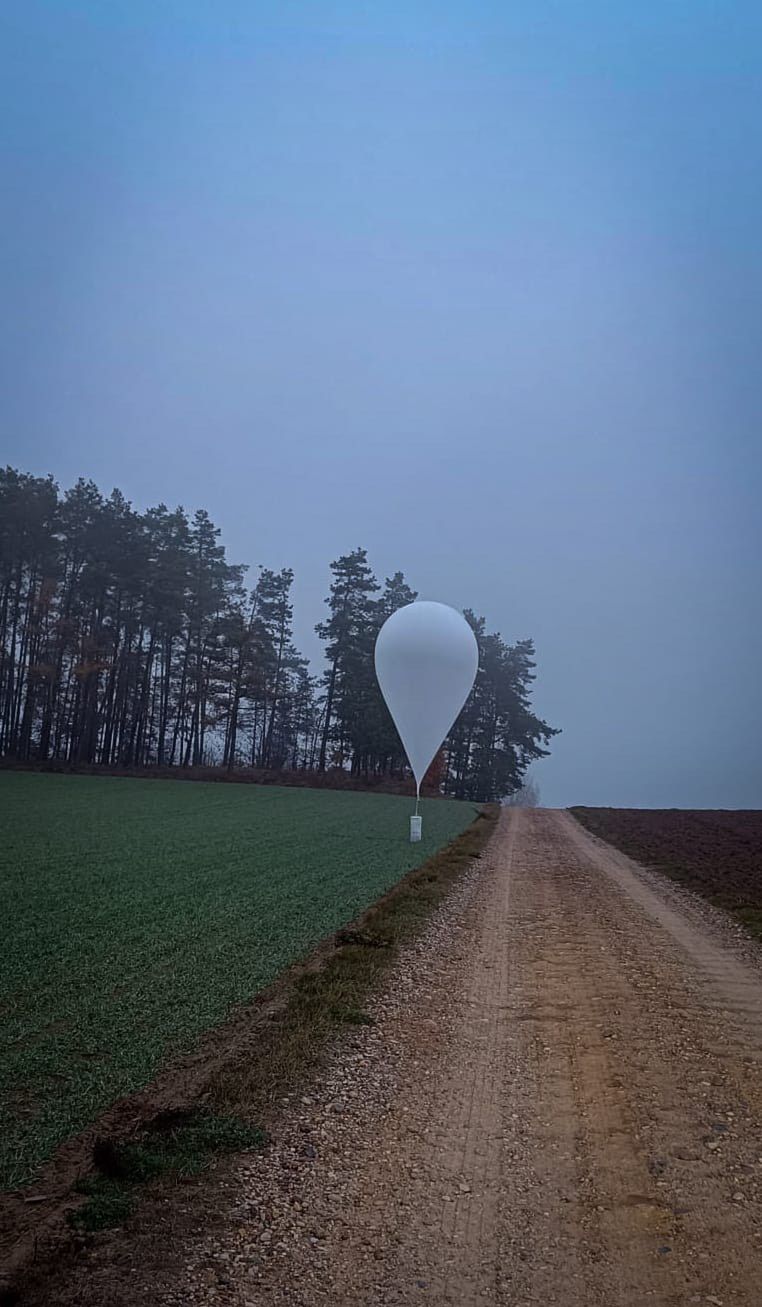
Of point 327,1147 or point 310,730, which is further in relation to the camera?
point 310,730

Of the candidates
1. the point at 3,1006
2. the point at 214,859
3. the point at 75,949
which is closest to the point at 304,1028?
the point at 3,1006

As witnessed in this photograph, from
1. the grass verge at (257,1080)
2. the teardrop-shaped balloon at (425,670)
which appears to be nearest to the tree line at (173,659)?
the teardrop-shaped balloon at (425,670)

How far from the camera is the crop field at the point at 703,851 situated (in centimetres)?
1481

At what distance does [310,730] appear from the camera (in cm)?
7206

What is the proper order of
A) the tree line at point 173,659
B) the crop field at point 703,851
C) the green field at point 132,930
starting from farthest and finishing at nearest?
the tree line at point 173,659, the crop field at point 703,851, the green field at point 132,930

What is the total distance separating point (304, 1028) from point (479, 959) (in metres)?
3.49

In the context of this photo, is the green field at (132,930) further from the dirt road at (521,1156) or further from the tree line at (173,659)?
the tree line at (173,659)

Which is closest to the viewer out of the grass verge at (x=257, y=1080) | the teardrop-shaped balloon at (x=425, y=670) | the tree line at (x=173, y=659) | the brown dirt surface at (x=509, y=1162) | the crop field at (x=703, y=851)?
the brown dirt surface at (x=509, y=1162)

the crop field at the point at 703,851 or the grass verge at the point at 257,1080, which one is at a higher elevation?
the crop field at the point at 703,851

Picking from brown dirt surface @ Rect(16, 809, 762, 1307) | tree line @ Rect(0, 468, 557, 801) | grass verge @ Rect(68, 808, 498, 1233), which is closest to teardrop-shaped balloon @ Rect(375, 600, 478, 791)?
grass verge @ Rect(68, 808, 498, 1233)

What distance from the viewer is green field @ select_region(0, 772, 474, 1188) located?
5.46 meters

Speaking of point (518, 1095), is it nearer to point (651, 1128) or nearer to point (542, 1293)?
point (651, 1128)

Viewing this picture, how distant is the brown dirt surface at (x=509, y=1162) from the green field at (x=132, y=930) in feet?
4.40

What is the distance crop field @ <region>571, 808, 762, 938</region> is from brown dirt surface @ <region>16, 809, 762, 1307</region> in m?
5.48
